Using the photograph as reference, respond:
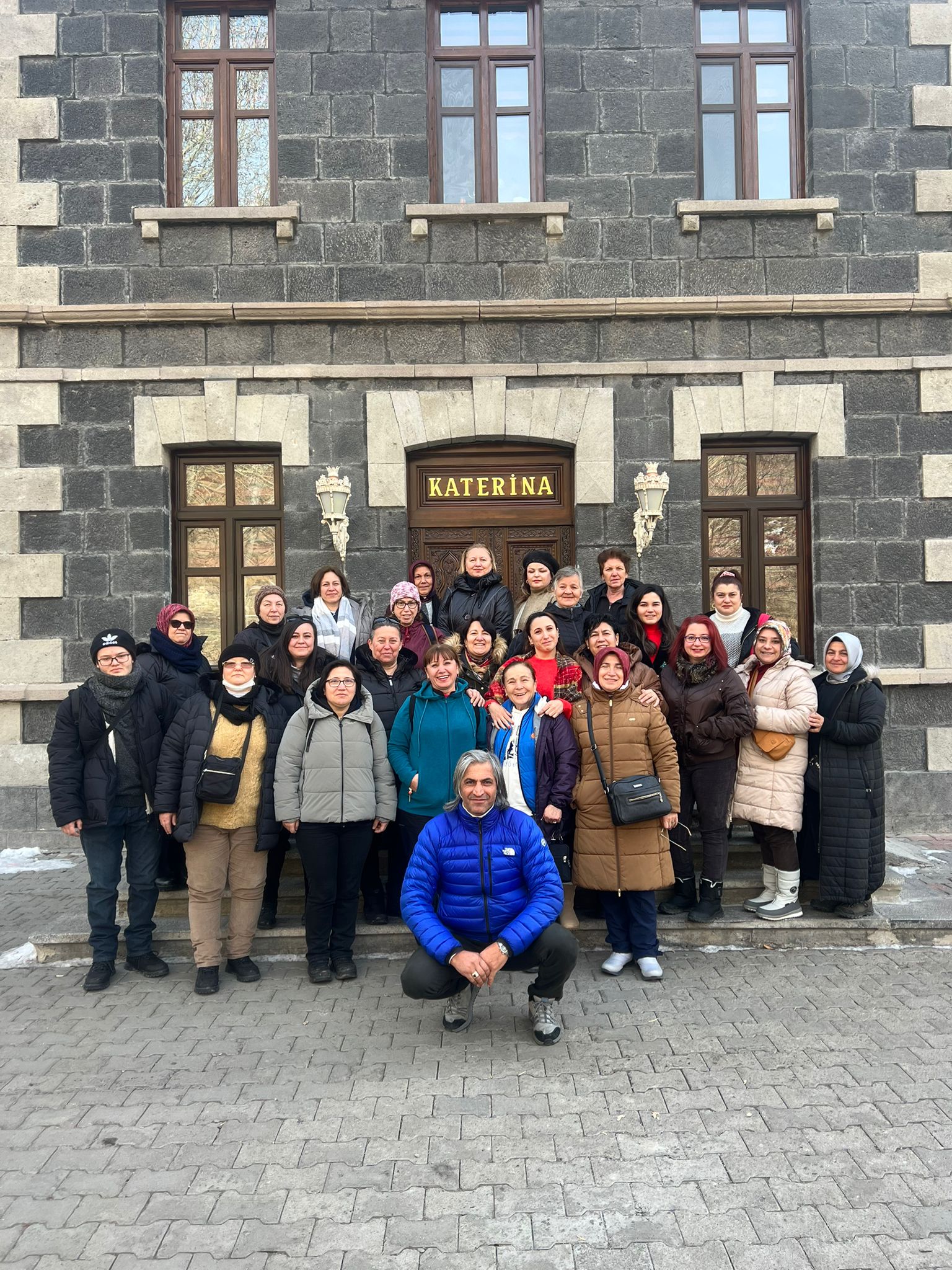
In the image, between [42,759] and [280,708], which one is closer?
[280,708]

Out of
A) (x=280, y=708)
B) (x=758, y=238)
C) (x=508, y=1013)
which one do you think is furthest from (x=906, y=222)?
(x=508, y=1013)

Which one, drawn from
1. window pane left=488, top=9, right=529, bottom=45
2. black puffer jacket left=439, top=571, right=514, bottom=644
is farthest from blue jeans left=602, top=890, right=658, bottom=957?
window pane left=488, top=9, right=529, bottom=45

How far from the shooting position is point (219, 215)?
8.45 m

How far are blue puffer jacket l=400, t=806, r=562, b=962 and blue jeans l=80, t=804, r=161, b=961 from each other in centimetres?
186

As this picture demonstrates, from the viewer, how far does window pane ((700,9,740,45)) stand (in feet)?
29.1

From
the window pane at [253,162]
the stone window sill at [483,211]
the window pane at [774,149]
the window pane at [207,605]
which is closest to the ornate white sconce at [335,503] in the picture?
the window pane at [207,605]

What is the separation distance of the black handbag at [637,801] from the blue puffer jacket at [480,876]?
2.40 feet

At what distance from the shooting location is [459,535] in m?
8.79

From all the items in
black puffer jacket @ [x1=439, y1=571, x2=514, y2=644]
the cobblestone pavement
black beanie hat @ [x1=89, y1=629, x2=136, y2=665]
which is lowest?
the cobblestone pavement

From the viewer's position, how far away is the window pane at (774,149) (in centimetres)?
886

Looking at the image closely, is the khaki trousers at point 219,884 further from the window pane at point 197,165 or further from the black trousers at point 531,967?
the window pane at point 197,165

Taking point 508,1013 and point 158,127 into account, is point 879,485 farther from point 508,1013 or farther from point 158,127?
point 158,127

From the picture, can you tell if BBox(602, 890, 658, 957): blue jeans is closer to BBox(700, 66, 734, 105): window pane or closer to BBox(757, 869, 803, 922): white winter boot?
BBox(757, 869, 803, 922): white winter boot

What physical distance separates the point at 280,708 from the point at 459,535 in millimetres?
3596
